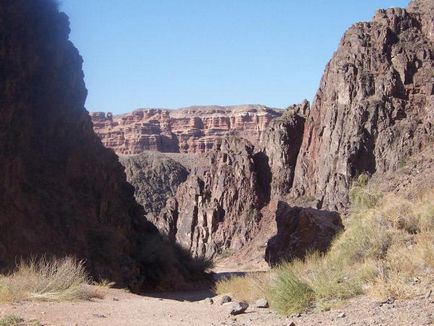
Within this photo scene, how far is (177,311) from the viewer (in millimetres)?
14602

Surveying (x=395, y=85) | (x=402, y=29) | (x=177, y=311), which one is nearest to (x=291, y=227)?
(x=177, y=311)

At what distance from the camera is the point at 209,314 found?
542 inches

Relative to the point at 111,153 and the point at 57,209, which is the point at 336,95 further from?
the point at 57,209

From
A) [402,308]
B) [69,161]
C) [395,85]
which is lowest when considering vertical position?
[402,308]

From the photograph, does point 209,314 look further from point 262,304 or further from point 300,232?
point 300,232

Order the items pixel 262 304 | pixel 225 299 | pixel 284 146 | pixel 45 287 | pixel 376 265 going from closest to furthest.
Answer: pixel 376 265, pixel 262 304, pixel 45 287, pixel 225 299, pixel 284 146

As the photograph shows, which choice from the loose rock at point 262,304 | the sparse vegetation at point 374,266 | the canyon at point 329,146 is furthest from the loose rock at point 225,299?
the canyon at point 329,146

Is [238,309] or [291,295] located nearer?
[291,295]

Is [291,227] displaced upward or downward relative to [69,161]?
downward

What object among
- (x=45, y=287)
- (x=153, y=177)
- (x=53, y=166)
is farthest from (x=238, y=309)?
(x=153, y=177)

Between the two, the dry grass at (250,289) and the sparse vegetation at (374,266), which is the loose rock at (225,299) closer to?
the dry grass at (250,289)

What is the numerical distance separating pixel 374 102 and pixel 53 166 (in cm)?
4116

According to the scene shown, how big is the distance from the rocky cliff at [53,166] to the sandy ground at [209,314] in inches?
430

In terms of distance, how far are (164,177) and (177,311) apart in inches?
4396
